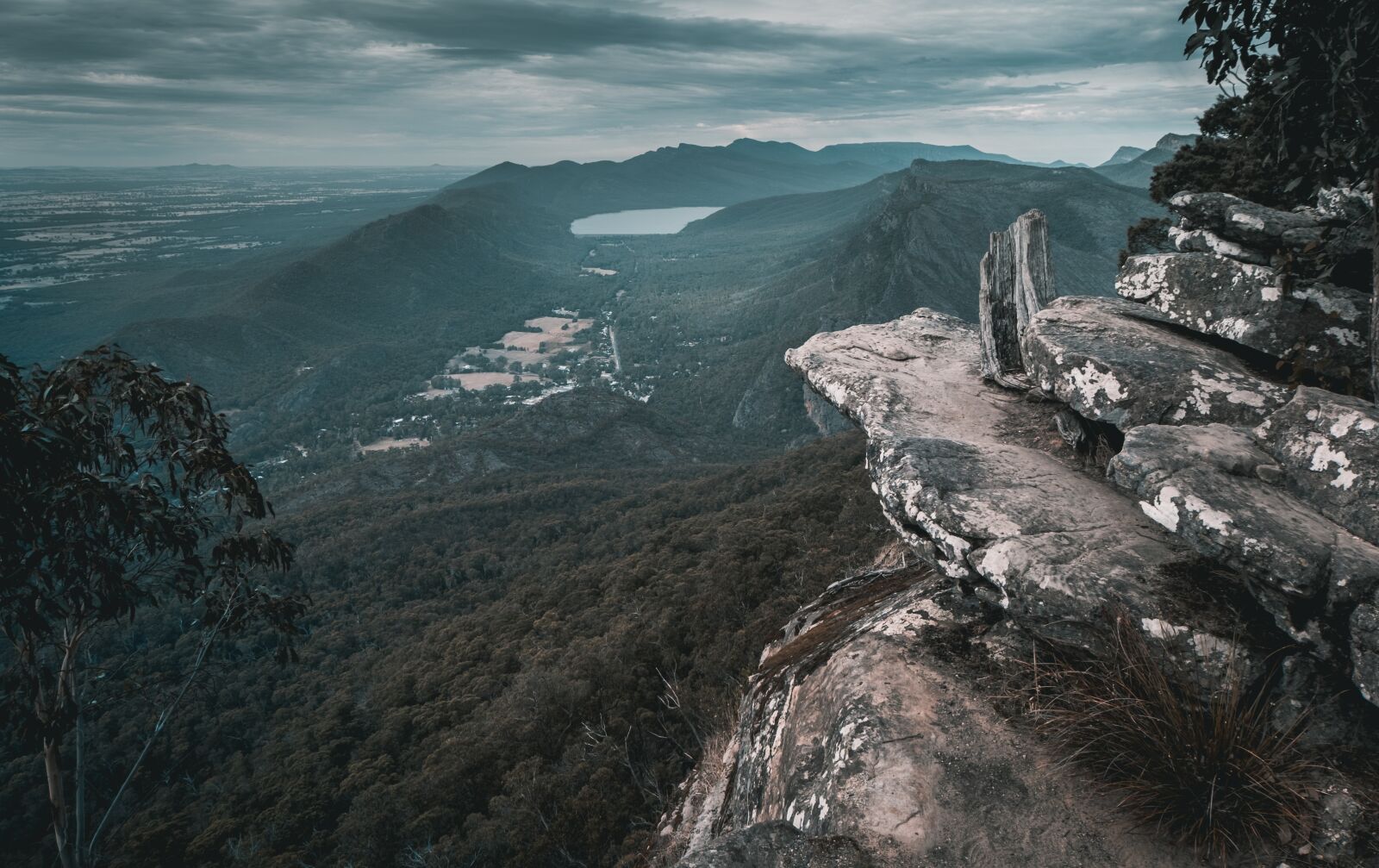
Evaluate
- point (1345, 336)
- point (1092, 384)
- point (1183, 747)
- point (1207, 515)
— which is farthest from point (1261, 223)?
point (1183, 747)

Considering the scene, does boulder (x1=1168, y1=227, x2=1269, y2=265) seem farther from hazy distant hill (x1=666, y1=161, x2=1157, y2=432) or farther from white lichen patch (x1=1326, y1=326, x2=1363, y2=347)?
hazy distant hill (x1=666, y1=161, x2=1157, y2=432)

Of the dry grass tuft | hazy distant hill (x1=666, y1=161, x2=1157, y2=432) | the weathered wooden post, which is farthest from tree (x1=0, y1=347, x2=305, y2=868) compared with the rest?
hazy distant hill (x1=666, y1=161, x2=1157, y2=432)

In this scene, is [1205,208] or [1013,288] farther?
[1013,288]

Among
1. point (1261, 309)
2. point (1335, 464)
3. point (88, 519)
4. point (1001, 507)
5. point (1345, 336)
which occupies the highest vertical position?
point (1261, 309)

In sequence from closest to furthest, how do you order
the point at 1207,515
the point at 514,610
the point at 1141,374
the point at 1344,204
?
the point at 1207,515
the point at 1141,374
the point at 1344,204
the point at 514,610

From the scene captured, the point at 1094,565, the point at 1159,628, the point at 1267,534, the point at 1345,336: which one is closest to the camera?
the point at 1267,534

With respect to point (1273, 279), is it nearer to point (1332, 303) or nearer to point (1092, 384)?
point (1332, 303)

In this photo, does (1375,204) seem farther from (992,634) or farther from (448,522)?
(448,522)
